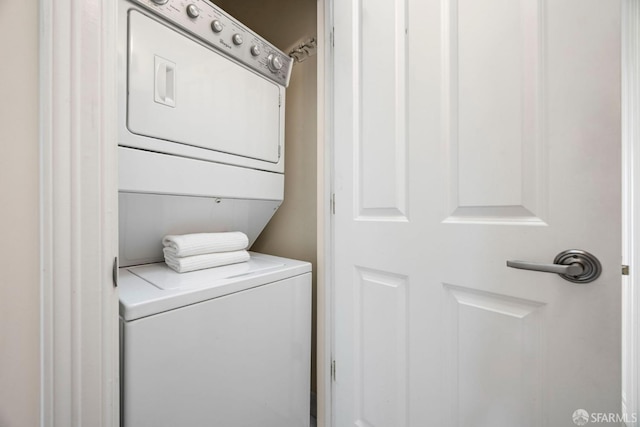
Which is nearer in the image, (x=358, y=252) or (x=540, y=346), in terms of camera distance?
(x=540, y=346)

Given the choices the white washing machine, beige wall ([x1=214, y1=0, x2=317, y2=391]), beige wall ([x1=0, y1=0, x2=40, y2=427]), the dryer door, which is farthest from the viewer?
beige wall ([x1=214, y1=0, x2=317, y2=391])

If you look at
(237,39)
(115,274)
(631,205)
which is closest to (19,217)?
(115,274)

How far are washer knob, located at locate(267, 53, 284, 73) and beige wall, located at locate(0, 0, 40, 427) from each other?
0.95 metres

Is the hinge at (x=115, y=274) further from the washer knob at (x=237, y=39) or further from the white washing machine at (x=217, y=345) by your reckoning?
the washer knob at (x=237, y=39)

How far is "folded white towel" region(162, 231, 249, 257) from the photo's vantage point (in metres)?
1.00

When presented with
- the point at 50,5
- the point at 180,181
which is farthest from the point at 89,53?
the point at 180,181

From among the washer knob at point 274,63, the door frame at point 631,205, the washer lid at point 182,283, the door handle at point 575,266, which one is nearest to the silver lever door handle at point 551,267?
the door handle at point 575,266

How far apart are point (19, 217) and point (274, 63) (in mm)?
1213

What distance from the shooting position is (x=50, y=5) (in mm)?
481

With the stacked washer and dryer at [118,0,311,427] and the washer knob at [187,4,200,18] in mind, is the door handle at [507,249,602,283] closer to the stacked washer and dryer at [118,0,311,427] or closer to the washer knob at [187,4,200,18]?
the stacked washer and dryer at [118,0,311,427]

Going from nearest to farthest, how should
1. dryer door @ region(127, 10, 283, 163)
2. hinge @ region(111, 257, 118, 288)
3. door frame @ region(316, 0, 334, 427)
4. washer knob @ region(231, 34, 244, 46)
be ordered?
hinge @ region(111, 257, 118, 288)
dryer door @ region(127, 10, 283, 163)
washer knob @ region(231, 34, 244, 46)
door frame @ region(316, 0, 334, 427)

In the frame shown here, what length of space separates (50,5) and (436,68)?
105cm

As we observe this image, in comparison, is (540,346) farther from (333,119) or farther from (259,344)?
(333,119)

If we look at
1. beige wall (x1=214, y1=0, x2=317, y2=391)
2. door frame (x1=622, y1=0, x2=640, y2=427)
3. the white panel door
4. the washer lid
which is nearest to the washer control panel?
beige wall (x1=214, y1=0, x2=317, y2=391)
